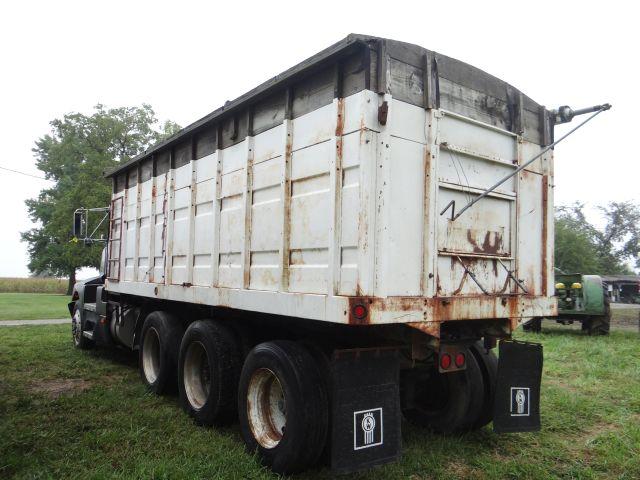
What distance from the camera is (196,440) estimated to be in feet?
15.2

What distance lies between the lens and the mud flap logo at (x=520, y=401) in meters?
4.55

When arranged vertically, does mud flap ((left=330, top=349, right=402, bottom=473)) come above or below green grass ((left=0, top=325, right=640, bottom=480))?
above

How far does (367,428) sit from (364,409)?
5.2 inches

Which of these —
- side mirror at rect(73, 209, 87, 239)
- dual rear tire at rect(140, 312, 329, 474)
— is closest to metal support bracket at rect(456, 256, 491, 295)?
dual rear tire at rect(140, 312, 329, 474)

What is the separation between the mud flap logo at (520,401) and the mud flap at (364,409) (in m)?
1.34

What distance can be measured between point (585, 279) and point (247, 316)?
10879 mm

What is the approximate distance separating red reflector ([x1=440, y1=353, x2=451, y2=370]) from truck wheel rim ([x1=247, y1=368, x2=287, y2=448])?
4.30 ft

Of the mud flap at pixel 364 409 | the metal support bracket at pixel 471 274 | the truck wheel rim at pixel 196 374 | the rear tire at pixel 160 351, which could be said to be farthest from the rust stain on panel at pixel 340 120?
the rear tire at pixel 160 351

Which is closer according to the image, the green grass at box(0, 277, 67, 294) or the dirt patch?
the dirt patch

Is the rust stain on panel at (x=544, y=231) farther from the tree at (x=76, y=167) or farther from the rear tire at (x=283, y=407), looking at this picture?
the tree at (x=76, y=167)

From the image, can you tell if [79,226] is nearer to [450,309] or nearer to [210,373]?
[210,373]

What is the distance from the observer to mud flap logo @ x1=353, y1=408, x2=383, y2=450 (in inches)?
141

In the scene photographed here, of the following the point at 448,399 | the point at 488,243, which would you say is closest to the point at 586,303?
the point at 448,399

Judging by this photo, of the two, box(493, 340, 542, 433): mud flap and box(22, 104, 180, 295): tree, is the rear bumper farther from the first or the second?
box(22, 104, 180, 295): tree
